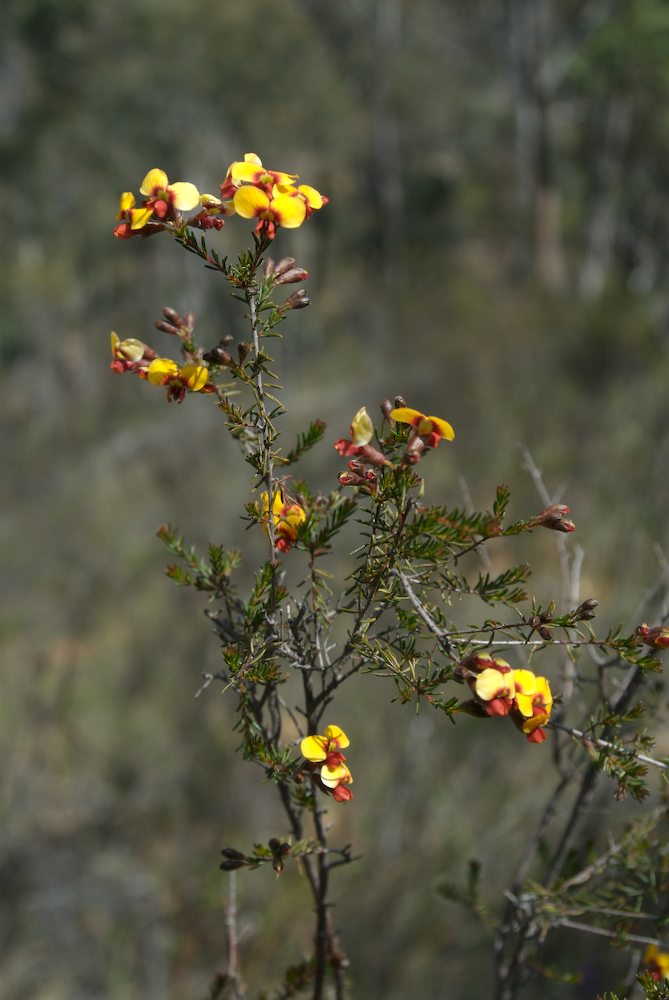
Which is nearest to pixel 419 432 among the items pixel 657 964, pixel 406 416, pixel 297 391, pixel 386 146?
pixel 406 416

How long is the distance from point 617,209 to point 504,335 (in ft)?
23.1

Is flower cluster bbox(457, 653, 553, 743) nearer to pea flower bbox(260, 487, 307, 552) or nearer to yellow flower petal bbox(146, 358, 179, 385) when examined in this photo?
pea flower bbox(260, 487, 307, 552)

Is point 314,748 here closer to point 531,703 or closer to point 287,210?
point 531,703

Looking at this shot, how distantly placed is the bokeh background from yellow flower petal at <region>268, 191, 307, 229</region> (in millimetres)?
783

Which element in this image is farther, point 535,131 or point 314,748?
point 535,131

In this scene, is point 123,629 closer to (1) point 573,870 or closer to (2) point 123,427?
(2) point 123,427

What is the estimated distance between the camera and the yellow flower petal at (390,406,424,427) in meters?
0.85

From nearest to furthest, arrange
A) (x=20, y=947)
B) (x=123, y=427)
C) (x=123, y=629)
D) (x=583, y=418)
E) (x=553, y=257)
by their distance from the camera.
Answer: (x=20, y=947), (x=123, y=629), (x=583, y=418), (x=123, y=427), (x=553, y=257)

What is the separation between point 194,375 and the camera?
927 mm

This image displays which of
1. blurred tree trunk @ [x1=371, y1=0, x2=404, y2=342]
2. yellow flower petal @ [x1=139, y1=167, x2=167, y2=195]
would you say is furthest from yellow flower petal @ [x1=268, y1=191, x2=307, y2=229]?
blurred tree trunk @ [x1=371, y1=0, x2=404, y2=342]

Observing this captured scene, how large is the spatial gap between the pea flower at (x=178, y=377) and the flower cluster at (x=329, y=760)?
1.35 ft

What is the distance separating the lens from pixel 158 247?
17.4m

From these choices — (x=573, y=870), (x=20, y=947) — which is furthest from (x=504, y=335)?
(x=573, y=870)

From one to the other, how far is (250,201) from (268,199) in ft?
0.07
